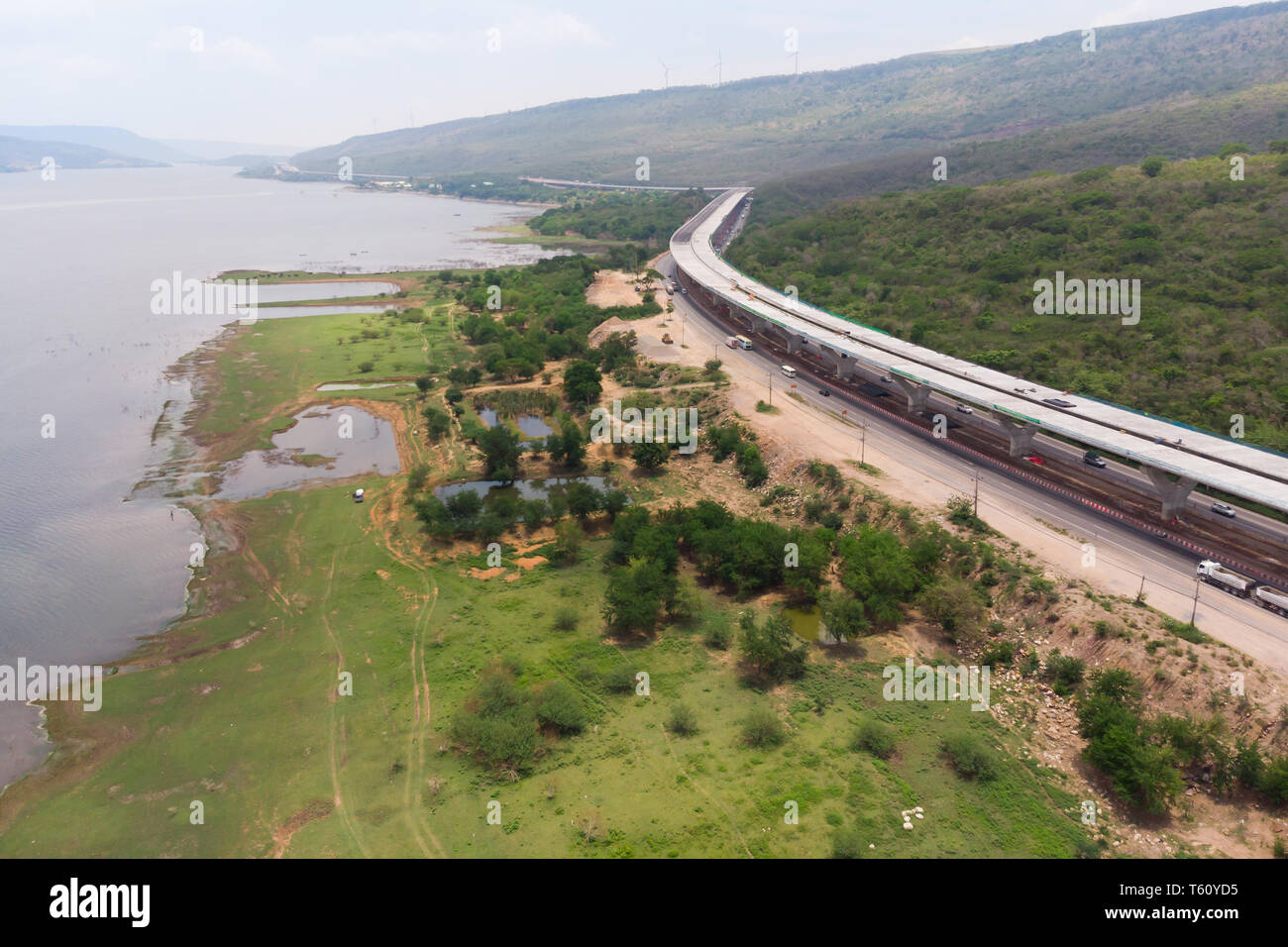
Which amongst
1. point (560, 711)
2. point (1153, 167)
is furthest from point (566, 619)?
point (1153, 167)

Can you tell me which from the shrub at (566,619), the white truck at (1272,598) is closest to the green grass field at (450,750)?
the shrub at (566,619)

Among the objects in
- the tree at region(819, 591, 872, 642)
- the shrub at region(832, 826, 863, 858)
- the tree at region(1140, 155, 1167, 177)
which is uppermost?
the tree at region(1140, 155, 1167, 177)

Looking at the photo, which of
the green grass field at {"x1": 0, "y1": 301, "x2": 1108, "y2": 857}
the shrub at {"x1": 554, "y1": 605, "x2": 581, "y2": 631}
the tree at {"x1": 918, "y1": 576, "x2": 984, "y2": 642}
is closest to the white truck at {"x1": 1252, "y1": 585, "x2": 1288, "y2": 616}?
the tree at {"x1": 918, "y1": 576, "x2": 984, "y2": 642}

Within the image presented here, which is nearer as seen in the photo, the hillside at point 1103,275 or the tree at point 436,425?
the hillside at point 1103,275

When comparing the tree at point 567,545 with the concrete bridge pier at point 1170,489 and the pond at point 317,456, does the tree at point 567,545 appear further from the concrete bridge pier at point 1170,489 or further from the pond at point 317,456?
the concrete bridge pier at point 1170,489

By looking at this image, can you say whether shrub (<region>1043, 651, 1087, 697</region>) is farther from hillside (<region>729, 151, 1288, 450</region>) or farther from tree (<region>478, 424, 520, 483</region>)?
tree (<region>478, 424, 520, 483</region>)

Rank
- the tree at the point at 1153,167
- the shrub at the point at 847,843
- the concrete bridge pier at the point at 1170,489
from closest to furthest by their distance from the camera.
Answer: the shrub at the point at 847,843
the concrete bridge pier at the point at 1170,489
the tree at the point at 1153,167
